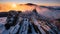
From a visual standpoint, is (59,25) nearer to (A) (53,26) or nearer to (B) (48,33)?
(A) (53,26)

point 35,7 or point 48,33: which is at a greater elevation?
point 35,7

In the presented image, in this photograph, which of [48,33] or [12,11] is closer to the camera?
[48,33]

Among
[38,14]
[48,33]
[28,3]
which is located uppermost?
[28,3]

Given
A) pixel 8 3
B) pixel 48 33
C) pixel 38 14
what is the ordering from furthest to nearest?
pixel 8 3, pixel 38 14, pixel 48 33

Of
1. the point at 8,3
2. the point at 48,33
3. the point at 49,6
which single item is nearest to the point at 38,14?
the point at 49,6

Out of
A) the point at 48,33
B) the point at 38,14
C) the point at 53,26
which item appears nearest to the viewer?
the point at 48,33

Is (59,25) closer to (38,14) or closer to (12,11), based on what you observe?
(38,14)

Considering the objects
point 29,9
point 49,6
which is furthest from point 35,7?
point 49,6
